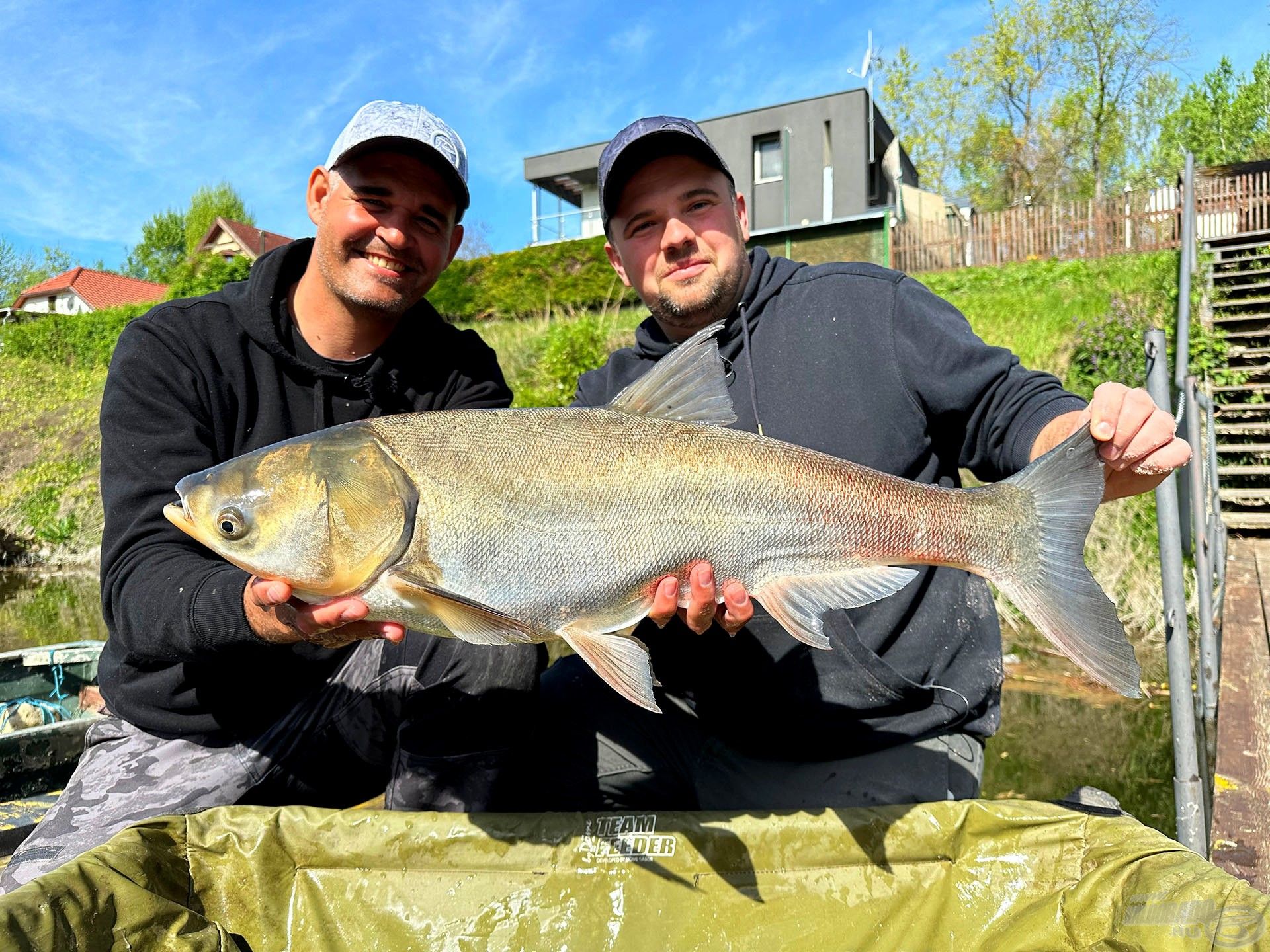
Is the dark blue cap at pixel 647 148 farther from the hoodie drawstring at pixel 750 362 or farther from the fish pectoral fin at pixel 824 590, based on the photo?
the fish pectoral fin at pixel 824 590

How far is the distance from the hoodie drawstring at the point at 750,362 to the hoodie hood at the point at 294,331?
1.13 meters

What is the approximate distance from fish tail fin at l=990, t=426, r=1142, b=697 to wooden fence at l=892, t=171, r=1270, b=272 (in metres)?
15.8

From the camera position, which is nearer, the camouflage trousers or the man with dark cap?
the camouflage trousers

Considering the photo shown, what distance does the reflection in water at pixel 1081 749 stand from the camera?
17.1 feet

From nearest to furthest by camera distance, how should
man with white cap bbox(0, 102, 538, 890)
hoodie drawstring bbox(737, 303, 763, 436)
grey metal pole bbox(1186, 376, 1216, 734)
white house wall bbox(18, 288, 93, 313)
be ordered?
1. man with white cap bbox(0, 102, 538, 890)
2. hoodie drawstring bbox(737, 303, 763, 436)
3. grey metal pole bbox(1186, 376, 1216, 734)
4. white house wall bbox(18, 288, 93, 313)

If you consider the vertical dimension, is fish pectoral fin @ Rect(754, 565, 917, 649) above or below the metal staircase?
below

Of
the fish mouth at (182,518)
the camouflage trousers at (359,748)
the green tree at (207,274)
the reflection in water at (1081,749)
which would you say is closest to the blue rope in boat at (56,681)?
the camouflage trousers at (359,748)

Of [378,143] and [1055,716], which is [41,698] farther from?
[1055,716]

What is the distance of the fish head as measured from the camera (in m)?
1.90

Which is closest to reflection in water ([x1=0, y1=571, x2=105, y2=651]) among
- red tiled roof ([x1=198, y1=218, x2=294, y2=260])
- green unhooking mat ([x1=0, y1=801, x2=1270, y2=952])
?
green unhooking mat ([x1=0, y1=801, x2=1270, y2=952])

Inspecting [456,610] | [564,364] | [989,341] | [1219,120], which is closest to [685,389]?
[456,610]

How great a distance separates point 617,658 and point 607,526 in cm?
29

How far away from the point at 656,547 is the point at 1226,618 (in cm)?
535

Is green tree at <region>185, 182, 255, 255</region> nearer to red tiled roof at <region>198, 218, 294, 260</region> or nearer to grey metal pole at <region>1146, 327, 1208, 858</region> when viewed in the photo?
red tiled roof at <region>198, 218, 294, 260</region>
